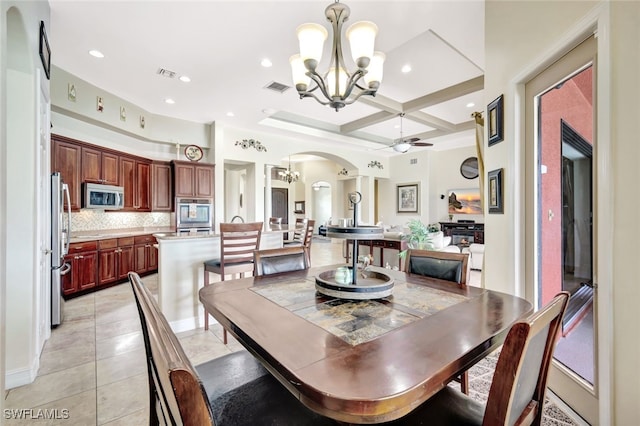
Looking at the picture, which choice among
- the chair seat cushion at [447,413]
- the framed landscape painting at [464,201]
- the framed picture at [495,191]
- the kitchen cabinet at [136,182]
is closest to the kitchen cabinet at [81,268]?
the kitchen cabinet at [136,182]

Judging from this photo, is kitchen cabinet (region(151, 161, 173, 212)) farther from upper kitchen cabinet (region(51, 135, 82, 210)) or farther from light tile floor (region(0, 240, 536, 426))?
light tile floor (region(0, 240, 536, 426))

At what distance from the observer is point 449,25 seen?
279 cm

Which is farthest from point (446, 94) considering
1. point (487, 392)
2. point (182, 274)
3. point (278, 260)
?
point (182, 274)

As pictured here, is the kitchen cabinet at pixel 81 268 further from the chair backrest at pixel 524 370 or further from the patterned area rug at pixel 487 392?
the chair backrest at pixel 524 370

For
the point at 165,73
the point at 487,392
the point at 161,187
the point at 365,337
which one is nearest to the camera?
the point at 365,337

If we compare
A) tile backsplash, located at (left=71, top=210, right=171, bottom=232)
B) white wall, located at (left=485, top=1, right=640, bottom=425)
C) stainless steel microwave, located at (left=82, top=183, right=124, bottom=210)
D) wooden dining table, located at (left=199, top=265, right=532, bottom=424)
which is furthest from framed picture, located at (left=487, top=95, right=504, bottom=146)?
tile backsplash, located at (left=71, top=210, right=171, bottom=232)

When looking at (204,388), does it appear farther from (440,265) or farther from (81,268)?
(81,268)

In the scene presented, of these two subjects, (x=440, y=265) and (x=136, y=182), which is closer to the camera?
(x=440, y=265)

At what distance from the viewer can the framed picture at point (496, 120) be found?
90.4 inches

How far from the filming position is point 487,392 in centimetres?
196

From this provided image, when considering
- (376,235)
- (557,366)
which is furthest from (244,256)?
(557,366)

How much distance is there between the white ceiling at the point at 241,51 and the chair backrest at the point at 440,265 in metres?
2.13

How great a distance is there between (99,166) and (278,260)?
14.1 feet

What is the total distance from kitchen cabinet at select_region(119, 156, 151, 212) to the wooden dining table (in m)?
4.73
